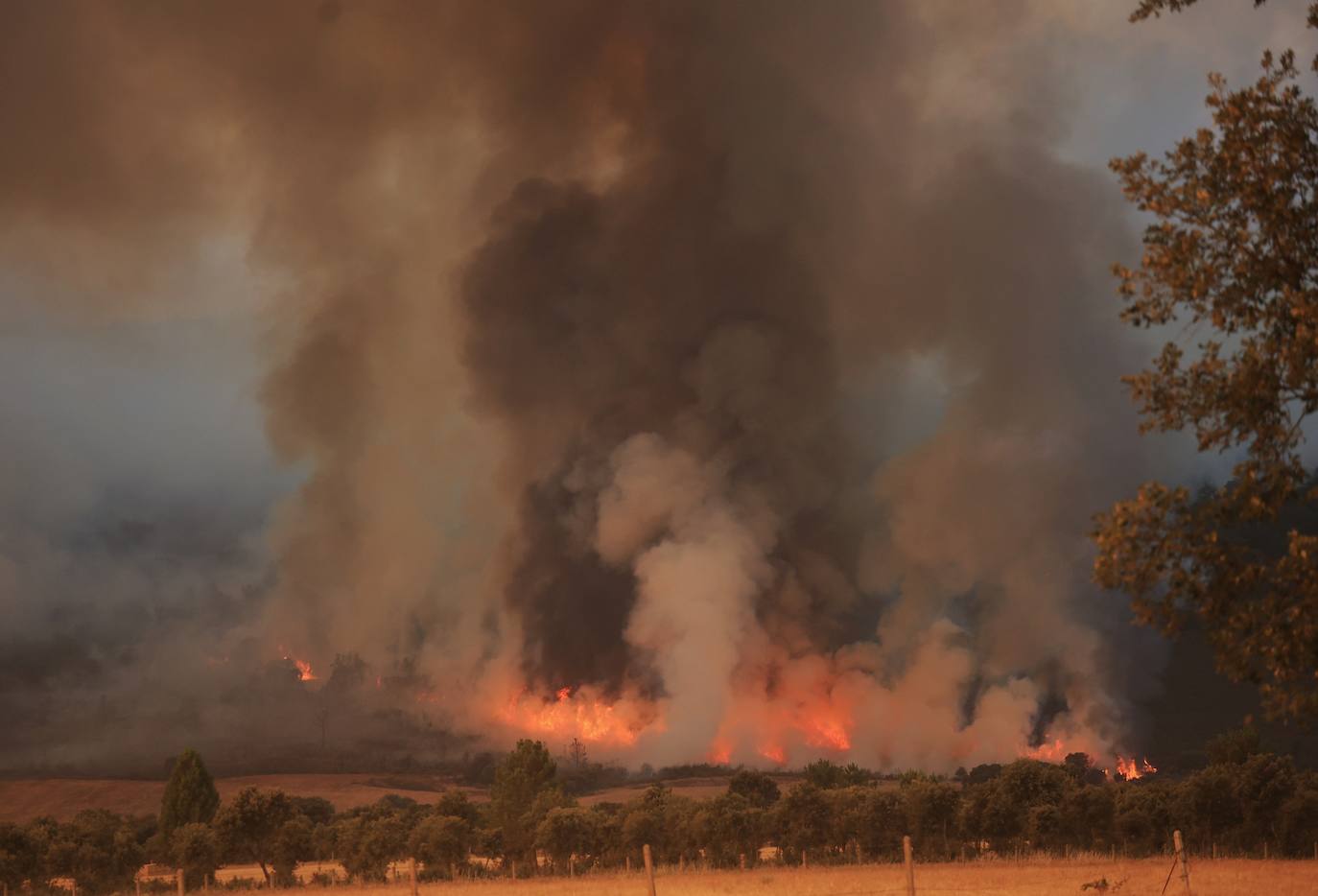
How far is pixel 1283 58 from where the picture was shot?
17.9m

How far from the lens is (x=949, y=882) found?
5247 centimetres

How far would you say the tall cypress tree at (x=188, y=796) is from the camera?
308 ft

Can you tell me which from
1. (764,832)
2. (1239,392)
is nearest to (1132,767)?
(764,832)

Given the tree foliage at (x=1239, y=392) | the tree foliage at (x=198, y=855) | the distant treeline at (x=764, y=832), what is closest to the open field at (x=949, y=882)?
the distant treeline at (x=764, y=832)

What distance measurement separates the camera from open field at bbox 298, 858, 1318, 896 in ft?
150

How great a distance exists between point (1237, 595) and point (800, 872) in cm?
5093

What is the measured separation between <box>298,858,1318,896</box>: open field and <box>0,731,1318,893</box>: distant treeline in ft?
19.0

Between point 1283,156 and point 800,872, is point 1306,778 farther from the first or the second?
point 1283,156

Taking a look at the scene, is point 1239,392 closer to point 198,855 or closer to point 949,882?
point 949,882

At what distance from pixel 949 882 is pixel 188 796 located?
229 feet

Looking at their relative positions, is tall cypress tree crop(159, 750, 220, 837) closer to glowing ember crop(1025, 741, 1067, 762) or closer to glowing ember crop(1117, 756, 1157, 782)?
glowing ember crop(1025, 741, 1067, 762)

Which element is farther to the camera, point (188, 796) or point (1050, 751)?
point (1050, 751)

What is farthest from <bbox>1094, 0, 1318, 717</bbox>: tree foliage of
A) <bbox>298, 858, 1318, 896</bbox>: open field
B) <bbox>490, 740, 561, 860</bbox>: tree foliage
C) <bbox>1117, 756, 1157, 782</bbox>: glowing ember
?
<bbox>1117, 756, 1157, 782</bbox>: glowing ember

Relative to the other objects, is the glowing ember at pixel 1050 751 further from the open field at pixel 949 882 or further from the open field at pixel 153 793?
the open field at pixel 949 882
